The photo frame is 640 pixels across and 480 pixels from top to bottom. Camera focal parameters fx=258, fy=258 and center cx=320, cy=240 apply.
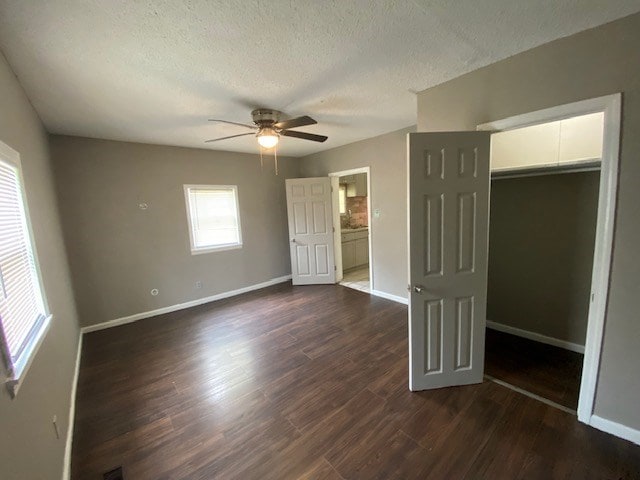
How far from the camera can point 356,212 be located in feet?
23.0

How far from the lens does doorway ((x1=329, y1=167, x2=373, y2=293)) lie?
4718 millimetres

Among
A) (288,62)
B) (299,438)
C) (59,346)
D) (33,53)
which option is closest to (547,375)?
(299,438)

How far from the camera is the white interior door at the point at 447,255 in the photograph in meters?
1.85

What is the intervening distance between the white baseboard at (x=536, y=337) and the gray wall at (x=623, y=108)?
1087 mm

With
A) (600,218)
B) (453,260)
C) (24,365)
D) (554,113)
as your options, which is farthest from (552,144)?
(24,365)

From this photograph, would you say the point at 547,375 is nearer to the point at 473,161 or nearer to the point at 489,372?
the point at 489,372

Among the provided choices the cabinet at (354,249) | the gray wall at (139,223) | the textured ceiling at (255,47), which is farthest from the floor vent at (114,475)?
the cabinet at (354,249)

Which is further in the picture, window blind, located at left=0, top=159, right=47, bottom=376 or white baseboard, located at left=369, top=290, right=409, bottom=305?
white baseboard, located at left=369, top=290, right=409, bottom=305

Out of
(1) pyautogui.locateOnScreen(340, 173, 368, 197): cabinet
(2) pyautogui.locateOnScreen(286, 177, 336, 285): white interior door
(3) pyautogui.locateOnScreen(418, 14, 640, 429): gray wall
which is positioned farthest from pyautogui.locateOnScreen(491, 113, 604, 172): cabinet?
(1) pyautogui.locateOnScreen(340, 173, 368, 197): cabinet

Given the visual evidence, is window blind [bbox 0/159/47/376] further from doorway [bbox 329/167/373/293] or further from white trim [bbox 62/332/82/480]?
doorway [bbox 329/167/373/293]

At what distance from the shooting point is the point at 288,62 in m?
1.78

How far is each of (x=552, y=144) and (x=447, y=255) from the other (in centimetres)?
145

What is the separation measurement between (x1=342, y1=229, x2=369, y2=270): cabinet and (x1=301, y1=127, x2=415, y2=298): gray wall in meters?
1.51

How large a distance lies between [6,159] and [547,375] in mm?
4152
